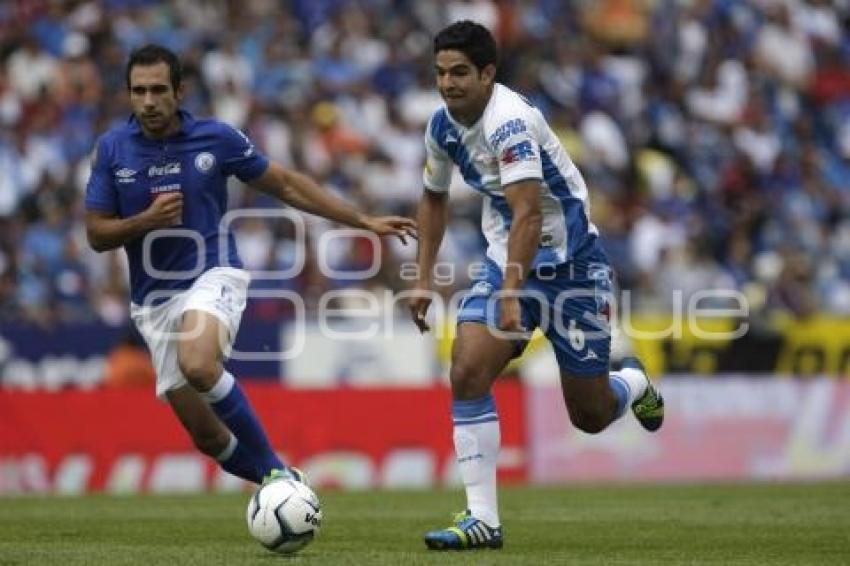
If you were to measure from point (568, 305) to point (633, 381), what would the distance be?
4.01ft

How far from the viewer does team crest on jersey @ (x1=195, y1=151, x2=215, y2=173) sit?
34.4ft

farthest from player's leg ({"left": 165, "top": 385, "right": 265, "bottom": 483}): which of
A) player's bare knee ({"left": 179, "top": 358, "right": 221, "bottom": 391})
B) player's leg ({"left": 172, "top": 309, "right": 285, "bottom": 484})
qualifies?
player's bare knee ({"left": 179, "top": 358, "right": 221, "bottom": 391})

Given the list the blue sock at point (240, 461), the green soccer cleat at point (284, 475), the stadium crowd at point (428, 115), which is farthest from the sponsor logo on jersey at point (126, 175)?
the stadium crowd at point (428, 115)

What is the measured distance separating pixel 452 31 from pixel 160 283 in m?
2.37

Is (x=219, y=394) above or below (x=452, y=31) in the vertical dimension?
below

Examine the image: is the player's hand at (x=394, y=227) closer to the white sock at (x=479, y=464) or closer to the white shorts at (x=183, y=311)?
the white shorts at (x=183, y=311)

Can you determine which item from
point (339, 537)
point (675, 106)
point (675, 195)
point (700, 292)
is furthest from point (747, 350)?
point (339, 537)

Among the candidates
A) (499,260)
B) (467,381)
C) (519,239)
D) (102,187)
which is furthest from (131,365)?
(519,239)

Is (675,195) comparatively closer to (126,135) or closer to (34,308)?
(34,308)

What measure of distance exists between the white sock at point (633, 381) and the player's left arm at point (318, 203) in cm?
162

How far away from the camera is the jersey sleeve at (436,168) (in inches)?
388

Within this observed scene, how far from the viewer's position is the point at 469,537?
9336 millimetres

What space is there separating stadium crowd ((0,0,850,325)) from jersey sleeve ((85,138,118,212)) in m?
7.86

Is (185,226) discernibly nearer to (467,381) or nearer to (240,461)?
(240,461)
